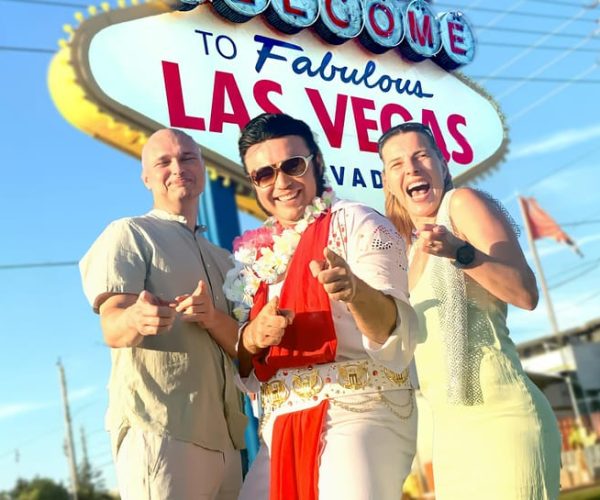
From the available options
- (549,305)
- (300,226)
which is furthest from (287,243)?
(549,305)

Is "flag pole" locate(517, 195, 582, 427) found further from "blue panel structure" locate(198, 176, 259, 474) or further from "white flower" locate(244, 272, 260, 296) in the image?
"white flower" locate(244, 272, 260, 296)

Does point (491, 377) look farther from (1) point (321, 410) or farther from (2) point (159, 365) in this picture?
(2) point (159, 365)

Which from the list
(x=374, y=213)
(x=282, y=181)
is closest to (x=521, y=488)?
(x=374, y=213)

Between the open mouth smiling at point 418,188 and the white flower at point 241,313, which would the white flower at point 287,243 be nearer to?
the white flower at point 241,313

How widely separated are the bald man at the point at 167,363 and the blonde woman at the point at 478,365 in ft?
1.98

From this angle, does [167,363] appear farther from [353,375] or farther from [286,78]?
[286,78]

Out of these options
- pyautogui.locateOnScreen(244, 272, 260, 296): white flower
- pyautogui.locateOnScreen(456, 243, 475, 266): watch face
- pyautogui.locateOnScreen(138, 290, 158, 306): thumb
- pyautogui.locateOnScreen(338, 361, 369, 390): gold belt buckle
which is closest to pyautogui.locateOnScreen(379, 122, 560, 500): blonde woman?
pyautogui.locateOnScreen(456, 243, 475, 266): watch face

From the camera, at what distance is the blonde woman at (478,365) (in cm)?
210

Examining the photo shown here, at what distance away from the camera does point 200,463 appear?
7.30ft

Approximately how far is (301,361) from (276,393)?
133 millimetres

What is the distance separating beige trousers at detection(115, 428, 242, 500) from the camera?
2.15 metres

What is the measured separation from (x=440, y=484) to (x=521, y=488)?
0.29m

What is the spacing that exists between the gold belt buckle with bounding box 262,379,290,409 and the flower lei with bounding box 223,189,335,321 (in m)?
0.29

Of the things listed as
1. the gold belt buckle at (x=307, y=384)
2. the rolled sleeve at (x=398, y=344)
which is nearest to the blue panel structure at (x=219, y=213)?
the gold belt buckle at (x=307, y=384)
